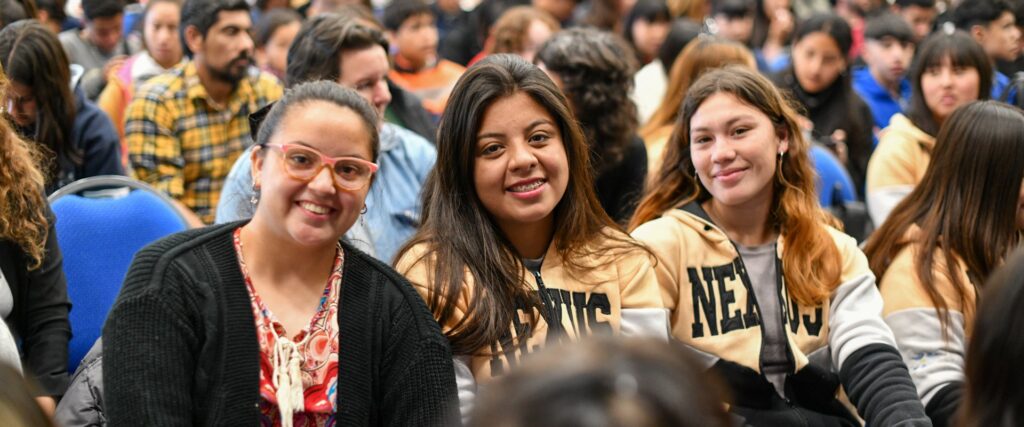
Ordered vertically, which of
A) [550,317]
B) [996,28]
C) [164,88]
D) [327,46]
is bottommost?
[550,317]

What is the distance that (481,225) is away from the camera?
7.97 feet

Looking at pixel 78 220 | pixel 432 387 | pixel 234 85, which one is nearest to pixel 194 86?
pixel 234 85

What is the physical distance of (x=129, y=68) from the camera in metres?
4.93

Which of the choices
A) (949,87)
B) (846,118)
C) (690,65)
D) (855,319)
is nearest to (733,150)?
(855,319)

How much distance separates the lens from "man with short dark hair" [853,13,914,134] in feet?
19.1

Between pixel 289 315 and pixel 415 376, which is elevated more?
pixel 289 315

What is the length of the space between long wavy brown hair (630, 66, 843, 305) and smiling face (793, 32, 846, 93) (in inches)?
101

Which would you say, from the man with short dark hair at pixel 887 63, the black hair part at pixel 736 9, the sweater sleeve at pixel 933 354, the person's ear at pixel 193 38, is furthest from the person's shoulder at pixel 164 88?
the black hair part at pixel 736 9

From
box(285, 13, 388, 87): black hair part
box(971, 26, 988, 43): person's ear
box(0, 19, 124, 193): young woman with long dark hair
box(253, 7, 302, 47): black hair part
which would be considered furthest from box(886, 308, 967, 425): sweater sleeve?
box(253, 7, 302, 47): black hair part

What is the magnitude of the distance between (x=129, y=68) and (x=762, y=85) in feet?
10.3

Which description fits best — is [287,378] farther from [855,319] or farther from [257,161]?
[855,319]

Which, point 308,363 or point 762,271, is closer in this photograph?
point 308,363

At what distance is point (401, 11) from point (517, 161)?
395 cm

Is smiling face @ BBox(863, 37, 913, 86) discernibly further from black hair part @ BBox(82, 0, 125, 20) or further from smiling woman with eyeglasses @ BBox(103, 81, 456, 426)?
smiling woman with eyeglasses @ BBox(103, 81, 456, 426)
